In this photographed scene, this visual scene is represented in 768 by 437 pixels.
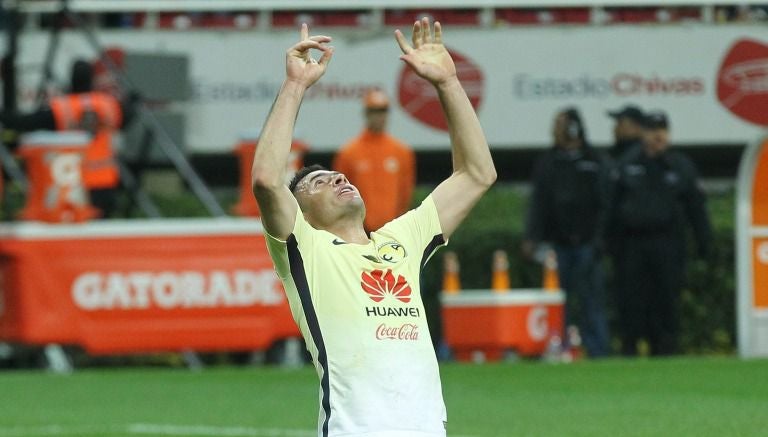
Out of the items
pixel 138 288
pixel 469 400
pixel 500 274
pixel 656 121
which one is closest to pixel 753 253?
pixel 656 121

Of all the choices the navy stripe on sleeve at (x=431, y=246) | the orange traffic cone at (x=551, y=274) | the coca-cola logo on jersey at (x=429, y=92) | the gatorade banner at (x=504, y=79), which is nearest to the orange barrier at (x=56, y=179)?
the orange traffic cone at (x=551, y=274)

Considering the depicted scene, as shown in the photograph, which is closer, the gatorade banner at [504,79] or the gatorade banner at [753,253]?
the gatorade banner at [753,253]

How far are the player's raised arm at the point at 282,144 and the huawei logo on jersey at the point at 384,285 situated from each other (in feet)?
1.06

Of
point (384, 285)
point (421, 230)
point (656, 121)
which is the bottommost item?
point (656, 121)

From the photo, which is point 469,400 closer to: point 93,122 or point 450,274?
point 450,274

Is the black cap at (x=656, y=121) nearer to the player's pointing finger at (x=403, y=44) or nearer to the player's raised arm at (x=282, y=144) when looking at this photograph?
the player's pointing finger at (x=403, y=44)

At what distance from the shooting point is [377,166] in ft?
55.3

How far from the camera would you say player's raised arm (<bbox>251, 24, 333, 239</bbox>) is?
690 centimetres

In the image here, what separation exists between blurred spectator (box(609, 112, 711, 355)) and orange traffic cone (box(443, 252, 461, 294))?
1.83m

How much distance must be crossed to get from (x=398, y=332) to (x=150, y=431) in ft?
16.1

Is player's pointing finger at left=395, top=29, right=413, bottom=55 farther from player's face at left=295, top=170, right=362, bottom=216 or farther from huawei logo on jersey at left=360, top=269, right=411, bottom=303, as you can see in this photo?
huawei logo on jersey at left=360, top=269, right=411, bottom=303

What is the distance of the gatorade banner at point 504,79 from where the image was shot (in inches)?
925

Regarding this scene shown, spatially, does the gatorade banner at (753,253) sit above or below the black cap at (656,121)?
below

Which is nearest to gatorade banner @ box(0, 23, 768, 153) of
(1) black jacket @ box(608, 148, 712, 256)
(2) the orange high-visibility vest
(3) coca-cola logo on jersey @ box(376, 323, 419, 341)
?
(2) the orange high-visibility vest
